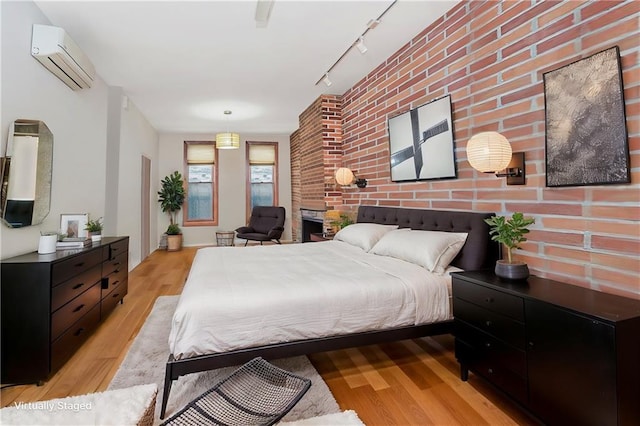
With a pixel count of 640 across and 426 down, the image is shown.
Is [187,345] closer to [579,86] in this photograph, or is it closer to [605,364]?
[605,364]

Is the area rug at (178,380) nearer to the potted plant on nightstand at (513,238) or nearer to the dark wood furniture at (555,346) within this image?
the dark wood furniture at (555,346)

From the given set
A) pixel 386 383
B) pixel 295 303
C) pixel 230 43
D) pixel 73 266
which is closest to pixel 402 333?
pixel 386 383

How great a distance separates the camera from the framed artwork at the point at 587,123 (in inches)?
61.2

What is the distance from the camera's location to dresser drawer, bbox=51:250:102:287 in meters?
2.10

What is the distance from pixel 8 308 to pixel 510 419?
2.99m

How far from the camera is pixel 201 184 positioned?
7707 millimetres

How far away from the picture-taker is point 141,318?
308 centimetres

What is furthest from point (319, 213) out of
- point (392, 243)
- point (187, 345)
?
point (187, 345)

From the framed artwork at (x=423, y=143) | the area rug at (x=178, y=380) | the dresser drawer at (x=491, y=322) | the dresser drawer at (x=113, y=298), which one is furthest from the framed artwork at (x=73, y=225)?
the dresser drawer at (x=491, y=322)

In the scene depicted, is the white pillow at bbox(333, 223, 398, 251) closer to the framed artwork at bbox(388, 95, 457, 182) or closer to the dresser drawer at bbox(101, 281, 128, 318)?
the framed artwork at bbox(388, 95, 457, 182)

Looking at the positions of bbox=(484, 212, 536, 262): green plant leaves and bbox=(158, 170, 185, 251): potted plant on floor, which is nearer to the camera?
bbox=(484, 212, 536, 262): green plant leaves

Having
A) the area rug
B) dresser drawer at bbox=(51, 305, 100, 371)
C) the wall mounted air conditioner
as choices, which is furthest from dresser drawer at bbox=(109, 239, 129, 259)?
the wall mounted air conditioner

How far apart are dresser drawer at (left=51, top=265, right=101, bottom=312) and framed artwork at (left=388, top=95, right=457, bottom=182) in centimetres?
308

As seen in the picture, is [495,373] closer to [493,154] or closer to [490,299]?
[490,299]
